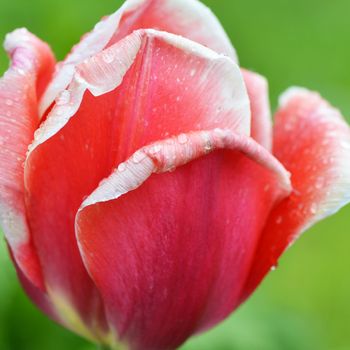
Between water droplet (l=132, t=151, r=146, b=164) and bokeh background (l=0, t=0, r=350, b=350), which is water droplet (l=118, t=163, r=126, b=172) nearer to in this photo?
water droplet (l=132, t=151, r=146, b=164)

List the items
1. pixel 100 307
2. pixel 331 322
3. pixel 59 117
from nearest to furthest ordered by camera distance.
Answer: pixel 59 117 → pixel 100 307 → pixel 331 322

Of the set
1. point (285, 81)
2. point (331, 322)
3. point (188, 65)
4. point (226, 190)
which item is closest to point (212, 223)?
point (226, 190)

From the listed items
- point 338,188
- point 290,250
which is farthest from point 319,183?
point 290,250

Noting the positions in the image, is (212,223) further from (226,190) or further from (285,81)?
(285,81)

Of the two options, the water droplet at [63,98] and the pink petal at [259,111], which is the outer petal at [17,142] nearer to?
the water droplet at [63,98]

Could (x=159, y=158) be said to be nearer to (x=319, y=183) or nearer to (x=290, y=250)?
(x=319, y=183)

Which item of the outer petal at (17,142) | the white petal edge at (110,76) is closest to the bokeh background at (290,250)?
the outer petal at (17,142)
